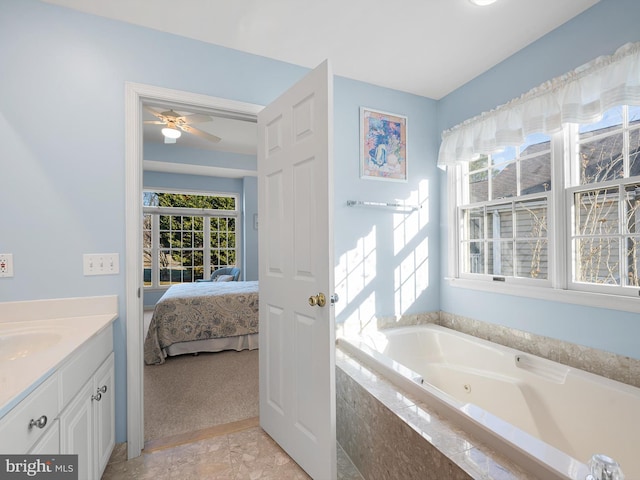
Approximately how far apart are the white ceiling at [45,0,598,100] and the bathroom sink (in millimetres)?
1772

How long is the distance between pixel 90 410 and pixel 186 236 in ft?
18.0

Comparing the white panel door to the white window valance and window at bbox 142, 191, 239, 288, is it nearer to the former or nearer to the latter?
the white window valance

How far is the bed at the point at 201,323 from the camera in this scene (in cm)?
328

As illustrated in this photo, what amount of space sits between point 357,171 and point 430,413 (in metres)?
1.79

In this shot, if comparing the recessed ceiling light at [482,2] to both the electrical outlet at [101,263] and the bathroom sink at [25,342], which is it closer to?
the electrical outlet at [101,263]

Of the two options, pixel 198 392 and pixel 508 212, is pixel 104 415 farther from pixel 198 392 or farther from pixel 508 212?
pixel 508 212

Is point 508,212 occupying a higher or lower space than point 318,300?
higher

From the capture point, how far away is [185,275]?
21.1ft

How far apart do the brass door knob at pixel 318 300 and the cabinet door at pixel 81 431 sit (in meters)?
1.05

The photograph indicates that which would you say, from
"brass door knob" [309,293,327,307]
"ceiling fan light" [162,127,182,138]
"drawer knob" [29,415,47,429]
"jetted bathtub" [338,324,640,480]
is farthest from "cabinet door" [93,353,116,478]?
"ceiling fan light" [162,127,182,138]

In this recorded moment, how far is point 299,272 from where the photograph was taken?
1.72 meters

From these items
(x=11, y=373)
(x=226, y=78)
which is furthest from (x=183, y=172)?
(x=11, y=373)

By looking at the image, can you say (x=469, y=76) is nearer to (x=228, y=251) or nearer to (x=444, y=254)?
(x=444, y=254)

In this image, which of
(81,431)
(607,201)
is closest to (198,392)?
(81,431)
